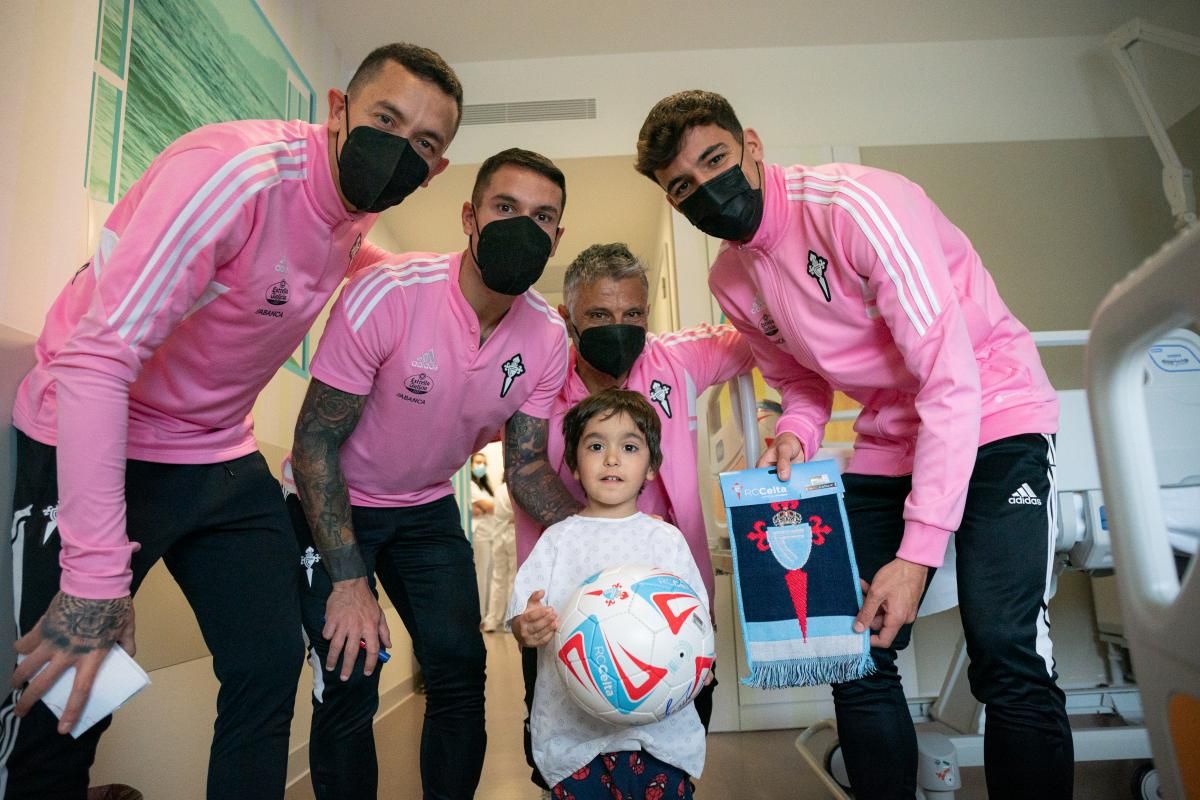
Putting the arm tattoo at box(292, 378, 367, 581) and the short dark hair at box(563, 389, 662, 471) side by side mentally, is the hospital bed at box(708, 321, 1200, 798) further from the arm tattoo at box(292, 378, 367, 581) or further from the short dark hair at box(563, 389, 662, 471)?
the arm tattoo at box(292, 378, 367, 581)

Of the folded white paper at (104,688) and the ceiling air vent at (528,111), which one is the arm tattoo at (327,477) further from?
the ceiling air vent at (528,111)

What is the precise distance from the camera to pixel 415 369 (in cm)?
189

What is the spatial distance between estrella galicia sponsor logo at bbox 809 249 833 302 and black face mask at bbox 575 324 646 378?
0.63 metres

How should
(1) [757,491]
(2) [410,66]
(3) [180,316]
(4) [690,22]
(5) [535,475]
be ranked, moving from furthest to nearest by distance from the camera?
(4) [690,22] < (5) [535,475] < (1) [757,491] < (2) [410,66] < (3) [180,316]

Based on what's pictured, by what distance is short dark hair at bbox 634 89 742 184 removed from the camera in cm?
179

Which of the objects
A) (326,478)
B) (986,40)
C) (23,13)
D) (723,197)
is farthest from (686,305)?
(23,13)

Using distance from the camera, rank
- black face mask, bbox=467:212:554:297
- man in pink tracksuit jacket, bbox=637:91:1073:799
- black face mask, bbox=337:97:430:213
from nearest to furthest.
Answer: man in pink tracksuit jacket, bbox=637:91:1073:799 < black face mask, bbox=337:97:430:213 < black face mask, bbox=467:212:554:297

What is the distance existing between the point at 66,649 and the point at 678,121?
1533 mm

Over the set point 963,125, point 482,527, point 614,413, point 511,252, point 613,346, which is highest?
point 963,125

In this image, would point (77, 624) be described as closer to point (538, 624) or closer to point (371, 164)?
point (538, 624)

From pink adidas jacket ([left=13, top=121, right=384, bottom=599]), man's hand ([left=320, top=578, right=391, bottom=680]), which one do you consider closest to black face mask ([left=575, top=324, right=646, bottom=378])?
pink adidas jacket ([left=13, top=121, right=384, bottom=599])

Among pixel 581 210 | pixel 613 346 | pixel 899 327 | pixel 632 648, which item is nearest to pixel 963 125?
pixel 581 210

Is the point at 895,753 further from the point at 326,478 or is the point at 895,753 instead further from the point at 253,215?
the point at 253,215

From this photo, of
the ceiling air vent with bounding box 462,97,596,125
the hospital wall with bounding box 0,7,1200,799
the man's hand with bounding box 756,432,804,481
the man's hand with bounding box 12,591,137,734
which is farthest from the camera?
the ceiling air vent with bounding box 462,97,596,125
